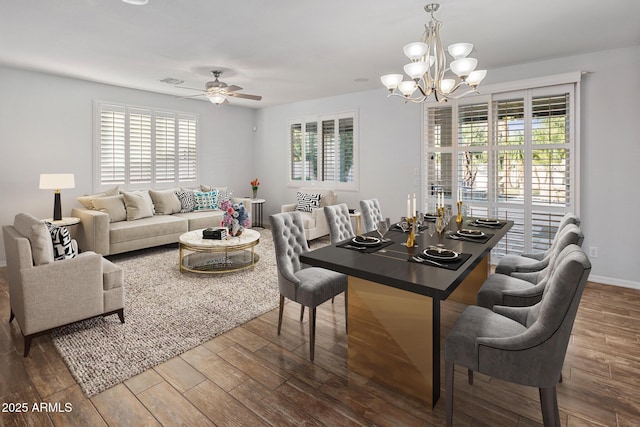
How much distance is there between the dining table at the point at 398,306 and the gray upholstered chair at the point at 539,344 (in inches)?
9.0

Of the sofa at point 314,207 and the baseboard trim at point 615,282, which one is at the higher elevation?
the sofa at point 314,207

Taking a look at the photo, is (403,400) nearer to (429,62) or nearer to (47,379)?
(47,379)

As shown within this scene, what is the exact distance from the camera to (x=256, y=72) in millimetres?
4906

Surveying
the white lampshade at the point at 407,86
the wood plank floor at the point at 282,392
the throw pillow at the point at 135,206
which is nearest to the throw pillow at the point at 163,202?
the throw pillow at the point at 135,206

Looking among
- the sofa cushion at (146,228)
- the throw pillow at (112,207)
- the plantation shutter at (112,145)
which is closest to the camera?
the sofa cushion at (146,228)

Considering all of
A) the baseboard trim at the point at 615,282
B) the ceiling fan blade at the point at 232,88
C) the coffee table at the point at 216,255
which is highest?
the ceiling fan blade at the point at 232,88

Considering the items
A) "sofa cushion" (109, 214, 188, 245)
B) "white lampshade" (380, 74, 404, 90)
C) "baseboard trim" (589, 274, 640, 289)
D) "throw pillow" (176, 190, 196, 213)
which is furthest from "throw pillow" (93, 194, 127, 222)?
"baseboard trim" (589, 274, 640, 289)

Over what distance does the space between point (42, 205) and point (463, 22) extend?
597cm

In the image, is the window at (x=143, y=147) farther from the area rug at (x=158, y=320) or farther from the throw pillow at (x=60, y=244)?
the throw pillow at (x=60, y=244)

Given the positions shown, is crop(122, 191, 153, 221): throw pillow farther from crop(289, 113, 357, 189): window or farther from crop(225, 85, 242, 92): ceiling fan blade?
crop(289, 113, 357, 189): window

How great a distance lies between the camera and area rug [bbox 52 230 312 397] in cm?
239

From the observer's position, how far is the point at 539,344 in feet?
5.05

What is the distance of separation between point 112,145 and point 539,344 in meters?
6.33

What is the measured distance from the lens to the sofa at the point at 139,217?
4.82m
